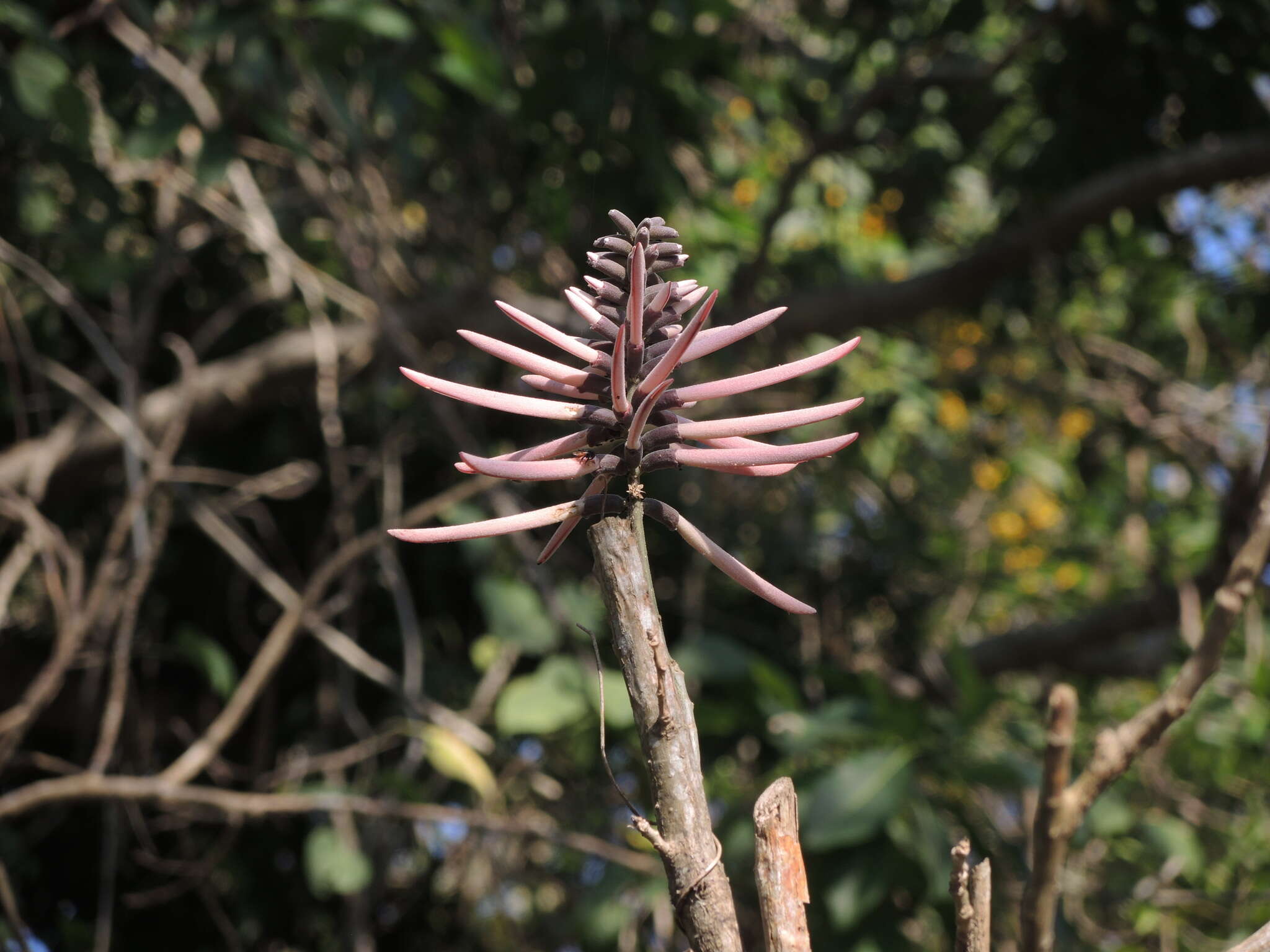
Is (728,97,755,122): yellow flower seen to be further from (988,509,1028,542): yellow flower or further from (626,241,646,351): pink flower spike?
(626,241,646,351): pink flower spike

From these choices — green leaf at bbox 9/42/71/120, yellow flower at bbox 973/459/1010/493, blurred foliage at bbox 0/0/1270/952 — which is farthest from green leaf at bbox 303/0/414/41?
yellow flower at bbox 973/459/1010/493

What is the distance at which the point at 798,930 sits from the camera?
1.72 ft

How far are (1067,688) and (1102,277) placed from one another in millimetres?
3818

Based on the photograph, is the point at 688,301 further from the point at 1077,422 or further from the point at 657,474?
the point at 1077,422

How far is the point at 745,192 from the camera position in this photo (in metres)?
3.57

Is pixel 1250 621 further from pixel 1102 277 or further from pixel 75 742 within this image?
pixel 75 742

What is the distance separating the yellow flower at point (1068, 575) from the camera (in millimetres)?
4133

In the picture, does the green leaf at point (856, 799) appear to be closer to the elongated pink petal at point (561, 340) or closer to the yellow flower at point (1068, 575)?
the elongated pink petal at point (561, 340)

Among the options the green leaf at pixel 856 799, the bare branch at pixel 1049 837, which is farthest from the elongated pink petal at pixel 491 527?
the green leaf at pixel 856 799

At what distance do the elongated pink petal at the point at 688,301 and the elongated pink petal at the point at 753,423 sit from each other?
57 millimetres

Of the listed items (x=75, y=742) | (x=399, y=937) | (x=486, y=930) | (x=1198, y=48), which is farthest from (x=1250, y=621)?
(x=75, y=742)

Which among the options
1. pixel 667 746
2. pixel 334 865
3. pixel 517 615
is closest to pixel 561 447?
pixel 667 746

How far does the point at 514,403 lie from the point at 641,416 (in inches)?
2.4

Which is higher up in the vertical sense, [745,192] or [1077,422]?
[745,192]
